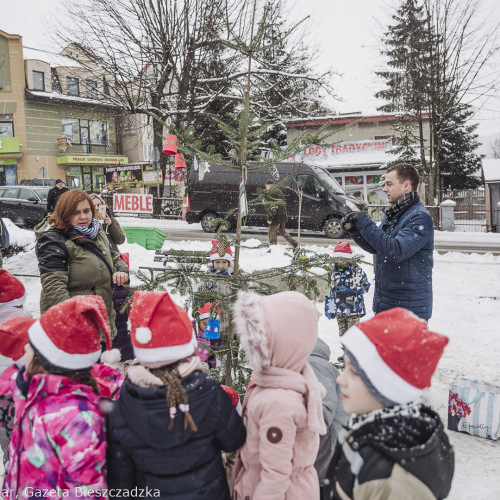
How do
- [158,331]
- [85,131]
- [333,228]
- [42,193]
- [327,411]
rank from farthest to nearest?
1. [85,131]
2. [42,193]
3. [333,228]
4. [327,411]
5. [158,331]

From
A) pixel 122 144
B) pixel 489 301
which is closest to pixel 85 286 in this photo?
pixel 489 301

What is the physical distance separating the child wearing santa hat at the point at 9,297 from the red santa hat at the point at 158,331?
173 cm

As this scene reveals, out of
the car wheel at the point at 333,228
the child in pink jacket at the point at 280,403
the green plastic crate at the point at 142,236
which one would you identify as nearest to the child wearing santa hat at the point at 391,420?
the child in pink jacket at the point at 280,403

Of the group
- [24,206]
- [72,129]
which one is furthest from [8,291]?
[72,129]

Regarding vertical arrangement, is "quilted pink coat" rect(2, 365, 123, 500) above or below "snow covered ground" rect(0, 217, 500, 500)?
above

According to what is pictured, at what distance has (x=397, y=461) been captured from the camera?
1.52m

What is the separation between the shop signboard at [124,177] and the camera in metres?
32.2

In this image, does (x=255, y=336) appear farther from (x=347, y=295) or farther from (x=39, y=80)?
(x=39, y=80)

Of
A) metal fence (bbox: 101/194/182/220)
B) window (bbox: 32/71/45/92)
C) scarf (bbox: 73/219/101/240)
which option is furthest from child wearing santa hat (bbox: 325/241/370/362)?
window (bbox: 32/71/45/92)

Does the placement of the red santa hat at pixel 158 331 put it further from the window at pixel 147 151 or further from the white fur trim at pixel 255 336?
the window at pixel 147 151

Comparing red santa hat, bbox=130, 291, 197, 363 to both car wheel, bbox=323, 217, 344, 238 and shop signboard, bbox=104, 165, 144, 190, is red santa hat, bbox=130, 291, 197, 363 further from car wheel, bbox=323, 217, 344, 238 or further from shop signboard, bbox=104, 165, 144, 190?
shop signboard, bbox=104, 165, 144, 190

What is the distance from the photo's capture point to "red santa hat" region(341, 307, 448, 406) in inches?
63.2

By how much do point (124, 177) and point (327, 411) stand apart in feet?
105

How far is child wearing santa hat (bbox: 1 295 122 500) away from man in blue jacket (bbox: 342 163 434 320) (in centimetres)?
208
